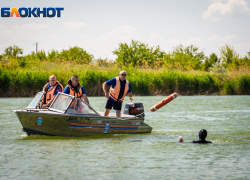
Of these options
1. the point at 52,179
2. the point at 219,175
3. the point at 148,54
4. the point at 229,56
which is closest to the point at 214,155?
the point at 219,175

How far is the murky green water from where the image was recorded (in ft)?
22.0

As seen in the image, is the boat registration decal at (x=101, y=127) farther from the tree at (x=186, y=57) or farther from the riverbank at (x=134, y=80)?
the tree at (x=186, y=57)

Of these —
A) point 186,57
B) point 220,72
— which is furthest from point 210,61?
point 220,72

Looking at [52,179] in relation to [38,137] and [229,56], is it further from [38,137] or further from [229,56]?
[229,56]

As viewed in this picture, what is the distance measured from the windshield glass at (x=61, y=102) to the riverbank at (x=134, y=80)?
15911 millimetres

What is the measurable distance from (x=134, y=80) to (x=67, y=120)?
59.0 ft

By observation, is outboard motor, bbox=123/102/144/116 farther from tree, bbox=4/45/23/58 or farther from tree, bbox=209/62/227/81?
tree, bbox=4/45/23/58

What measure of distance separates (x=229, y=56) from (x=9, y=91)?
42066 millimetres

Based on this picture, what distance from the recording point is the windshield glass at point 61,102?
10.1m

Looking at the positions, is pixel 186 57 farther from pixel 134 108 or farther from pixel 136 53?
pixel 134 108

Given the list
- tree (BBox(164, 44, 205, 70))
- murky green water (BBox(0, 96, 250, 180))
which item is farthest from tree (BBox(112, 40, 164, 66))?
murky green water (BBox(0, 96, 250, 180))

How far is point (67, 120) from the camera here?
9906mm

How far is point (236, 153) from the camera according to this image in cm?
852

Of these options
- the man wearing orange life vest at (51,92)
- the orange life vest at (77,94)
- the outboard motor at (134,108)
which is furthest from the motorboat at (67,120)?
the outboard motor at (134,108)
